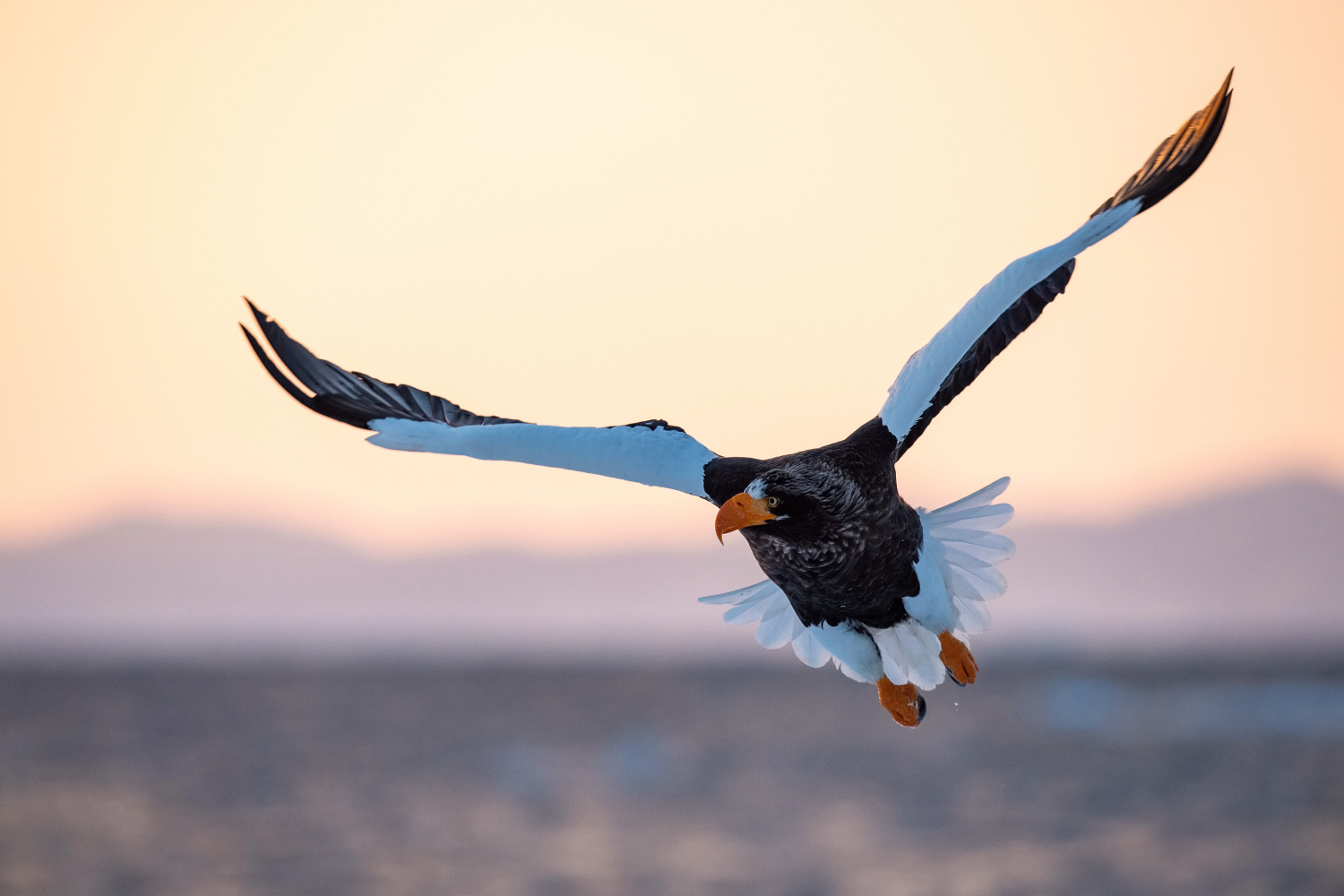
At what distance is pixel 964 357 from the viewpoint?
286 inches

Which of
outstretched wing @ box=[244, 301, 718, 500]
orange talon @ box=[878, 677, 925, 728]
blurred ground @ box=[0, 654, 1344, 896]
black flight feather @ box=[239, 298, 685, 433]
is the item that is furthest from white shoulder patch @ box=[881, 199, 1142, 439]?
blurred ground @ box=[0, 654, 1344, 896]

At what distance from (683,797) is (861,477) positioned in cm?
4807

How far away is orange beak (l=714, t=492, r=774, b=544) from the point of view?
6250mm

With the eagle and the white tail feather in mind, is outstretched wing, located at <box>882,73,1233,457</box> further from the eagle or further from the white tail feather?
the white tail feather

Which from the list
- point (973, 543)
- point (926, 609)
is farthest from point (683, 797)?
point (926, 609)

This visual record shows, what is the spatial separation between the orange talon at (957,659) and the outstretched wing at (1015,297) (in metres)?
1.10

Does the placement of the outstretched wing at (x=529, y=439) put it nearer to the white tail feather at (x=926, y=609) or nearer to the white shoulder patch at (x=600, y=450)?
the white shoulder patch at (x=600, y=450)

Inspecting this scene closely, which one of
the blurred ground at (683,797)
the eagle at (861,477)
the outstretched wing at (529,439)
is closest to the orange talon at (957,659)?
the eagle at (861,477)

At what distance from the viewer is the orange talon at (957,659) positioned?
7.38m

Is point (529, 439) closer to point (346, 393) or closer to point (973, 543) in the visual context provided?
point (346, 393)

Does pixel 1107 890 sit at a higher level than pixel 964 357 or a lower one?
lower

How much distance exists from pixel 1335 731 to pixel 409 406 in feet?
263

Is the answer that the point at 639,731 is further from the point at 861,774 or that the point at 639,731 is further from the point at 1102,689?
the point at 1102,689

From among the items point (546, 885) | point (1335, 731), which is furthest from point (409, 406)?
point (1335, 731)
